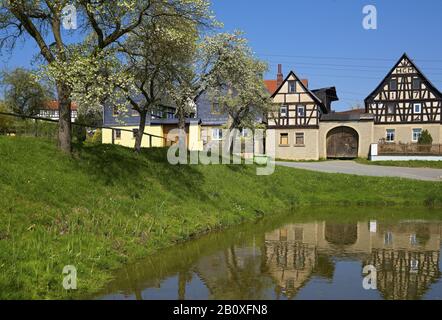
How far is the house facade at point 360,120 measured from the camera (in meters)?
56.8

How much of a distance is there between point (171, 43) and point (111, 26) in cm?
307

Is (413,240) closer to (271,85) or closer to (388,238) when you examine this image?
(388,238)

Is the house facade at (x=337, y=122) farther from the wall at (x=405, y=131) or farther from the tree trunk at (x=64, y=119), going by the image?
the tree trunk at (x=64, y=119)

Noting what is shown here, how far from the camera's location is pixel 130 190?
61.2ft

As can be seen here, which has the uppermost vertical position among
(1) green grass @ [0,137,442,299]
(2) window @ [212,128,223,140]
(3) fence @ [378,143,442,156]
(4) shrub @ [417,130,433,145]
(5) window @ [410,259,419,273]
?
(2) window @ [212,128,223,140]

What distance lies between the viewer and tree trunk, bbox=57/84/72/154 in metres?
18.3

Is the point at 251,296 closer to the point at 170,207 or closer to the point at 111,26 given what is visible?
the point at 170,207

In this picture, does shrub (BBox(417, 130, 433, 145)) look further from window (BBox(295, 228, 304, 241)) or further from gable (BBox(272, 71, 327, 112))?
window (BBox(295, 228, 304, 241))

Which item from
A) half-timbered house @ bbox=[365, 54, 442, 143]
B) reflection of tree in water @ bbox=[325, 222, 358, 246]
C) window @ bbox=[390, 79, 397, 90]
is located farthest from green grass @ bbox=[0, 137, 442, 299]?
window @ bbox=[390, 79, 397, 90]

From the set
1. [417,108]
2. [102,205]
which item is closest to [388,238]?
[102,205]

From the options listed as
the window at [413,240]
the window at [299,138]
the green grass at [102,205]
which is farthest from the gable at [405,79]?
the window at [413,240]

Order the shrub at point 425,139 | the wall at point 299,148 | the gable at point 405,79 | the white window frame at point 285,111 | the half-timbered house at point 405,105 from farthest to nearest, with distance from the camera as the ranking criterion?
the white window frame at point 285,111, the wall at point 299,148, the gable at point 405,79, the half-timbered house at point 405,105, the shrub at point 425,139

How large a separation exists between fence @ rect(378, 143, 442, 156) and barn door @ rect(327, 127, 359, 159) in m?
4.70

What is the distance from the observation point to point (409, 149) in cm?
5219
